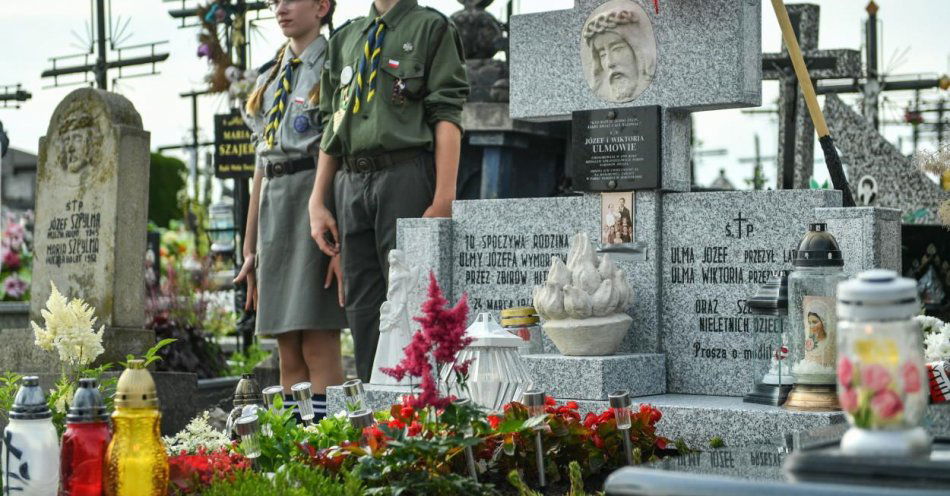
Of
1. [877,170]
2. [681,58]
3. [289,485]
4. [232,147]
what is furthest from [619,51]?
[877,170]

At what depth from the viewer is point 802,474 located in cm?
225

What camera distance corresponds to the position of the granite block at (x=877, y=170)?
1286 cm

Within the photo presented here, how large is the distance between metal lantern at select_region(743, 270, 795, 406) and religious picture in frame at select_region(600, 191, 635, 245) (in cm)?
74

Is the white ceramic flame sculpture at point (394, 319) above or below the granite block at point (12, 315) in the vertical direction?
above

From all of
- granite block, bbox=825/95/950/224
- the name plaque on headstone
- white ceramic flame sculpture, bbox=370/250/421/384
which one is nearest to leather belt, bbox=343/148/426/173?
white ceramic flame sculpture, bbox=370/250/421/384

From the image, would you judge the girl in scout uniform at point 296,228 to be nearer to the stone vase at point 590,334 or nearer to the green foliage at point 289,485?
the stone vase at point 590,334

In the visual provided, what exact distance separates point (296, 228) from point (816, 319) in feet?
9.07

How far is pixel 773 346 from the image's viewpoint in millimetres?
5266

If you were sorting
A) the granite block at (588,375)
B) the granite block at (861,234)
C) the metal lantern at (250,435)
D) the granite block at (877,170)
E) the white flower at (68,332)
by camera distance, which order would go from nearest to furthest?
1. the metal lantern at (250,435)
2. the white flower at (68,332)
3. the granite block at (861,234)
4. the granite block at (588,375)
5. the granite block at (877,170)

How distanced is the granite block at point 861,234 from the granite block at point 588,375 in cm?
93

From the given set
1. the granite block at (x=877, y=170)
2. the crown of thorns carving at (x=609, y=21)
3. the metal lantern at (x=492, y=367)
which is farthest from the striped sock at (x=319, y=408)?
the granite block at (x=877, y=170)

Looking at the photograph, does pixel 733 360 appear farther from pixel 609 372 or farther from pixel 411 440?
pixel 411 440

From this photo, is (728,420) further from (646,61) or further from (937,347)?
(646,61)

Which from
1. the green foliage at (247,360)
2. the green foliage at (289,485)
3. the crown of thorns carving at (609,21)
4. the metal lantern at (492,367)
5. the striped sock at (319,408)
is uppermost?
the crown of thorns carving at (609,21)
